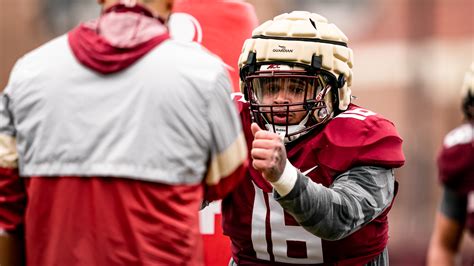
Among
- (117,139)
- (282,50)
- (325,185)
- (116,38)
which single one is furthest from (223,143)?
(282,50)

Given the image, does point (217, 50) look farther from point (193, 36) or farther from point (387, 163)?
point (387, 163)

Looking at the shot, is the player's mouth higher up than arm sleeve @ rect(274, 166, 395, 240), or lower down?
higher up

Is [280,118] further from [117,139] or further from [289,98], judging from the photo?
[117,139]

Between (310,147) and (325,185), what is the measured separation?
14cm

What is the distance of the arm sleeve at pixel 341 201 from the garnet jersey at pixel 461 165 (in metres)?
0.20

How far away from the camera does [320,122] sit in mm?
3814

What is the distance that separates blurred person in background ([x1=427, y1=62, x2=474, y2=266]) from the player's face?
0.47m

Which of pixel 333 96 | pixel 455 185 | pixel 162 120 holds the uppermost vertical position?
pixel 162 120

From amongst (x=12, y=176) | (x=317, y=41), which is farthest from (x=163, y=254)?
(x=317, y=41)

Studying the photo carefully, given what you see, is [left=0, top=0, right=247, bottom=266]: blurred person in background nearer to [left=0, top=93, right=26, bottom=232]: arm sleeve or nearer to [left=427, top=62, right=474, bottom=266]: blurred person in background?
[left=0, top=93, right=26, bottom=232]: arm sleeve

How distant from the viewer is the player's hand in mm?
3275

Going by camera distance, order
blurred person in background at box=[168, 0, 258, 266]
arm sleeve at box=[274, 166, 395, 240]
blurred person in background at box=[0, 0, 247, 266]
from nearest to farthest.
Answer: blurred person in background at box=[0, 0, 247, 266] → arm sleeve at box=[274, 166, 395, 240] → blurred person in background at box=[168, 0, 258, 266]

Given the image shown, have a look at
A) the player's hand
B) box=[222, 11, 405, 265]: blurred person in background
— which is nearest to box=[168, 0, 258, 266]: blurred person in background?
box=[222, 11, 405, 265]: blurred person in background

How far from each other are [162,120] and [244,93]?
1.14m
